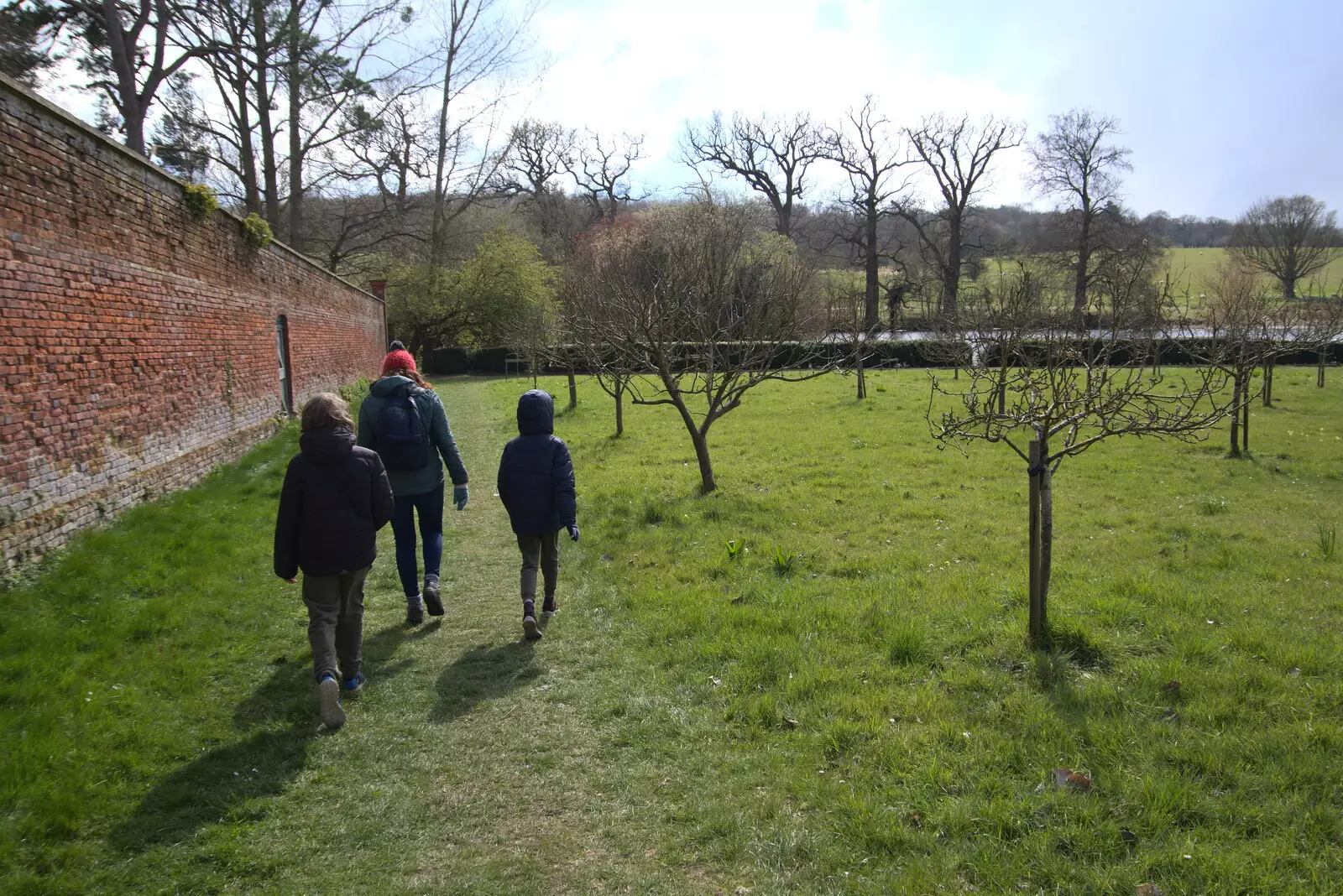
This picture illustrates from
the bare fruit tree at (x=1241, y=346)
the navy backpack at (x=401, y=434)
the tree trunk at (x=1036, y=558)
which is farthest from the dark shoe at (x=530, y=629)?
the bare fruit tree at (x=1241, y=346)

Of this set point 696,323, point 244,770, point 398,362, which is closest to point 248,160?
point 696,323

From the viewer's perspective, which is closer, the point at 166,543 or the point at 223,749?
the point at 223,749

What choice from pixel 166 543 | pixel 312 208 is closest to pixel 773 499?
pixel 166 543

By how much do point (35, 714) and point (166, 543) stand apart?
9.57 ft

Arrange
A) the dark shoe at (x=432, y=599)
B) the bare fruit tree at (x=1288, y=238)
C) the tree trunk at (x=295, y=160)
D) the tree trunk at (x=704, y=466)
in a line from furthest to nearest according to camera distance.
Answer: the bare fruit tree at (x=1288, y=238)
the tree trunk at (x=295, y=160)
the tree trunk at (x=704, y=466)
the dark shoe at (x=432, y=599)

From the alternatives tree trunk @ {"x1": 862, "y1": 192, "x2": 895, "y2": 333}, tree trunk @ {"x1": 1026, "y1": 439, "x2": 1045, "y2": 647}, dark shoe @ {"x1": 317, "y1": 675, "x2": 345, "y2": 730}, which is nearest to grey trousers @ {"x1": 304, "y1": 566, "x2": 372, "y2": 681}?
dark shoe @ {"x1": 317, "y1": 675, "x2": 345, "y2": 730}

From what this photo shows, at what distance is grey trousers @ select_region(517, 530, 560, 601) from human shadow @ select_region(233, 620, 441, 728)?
0.79m

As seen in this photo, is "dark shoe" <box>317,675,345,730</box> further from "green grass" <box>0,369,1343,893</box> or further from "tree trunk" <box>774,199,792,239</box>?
"tree trunk" <box>774,199,792,239</box>

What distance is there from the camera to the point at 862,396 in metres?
21.4

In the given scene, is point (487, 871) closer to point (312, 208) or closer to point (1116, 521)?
point (1116, 521)

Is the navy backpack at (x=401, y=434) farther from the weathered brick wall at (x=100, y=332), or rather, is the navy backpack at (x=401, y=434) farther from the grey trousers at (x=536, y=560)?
the weathered brick wall at (x=100, y=332)

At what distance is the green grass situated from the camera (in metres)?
2.91

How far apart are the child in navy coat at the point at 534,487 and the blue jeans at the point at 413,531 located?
0.58 metres

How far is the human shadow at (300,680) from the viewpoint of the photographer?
4137mm
